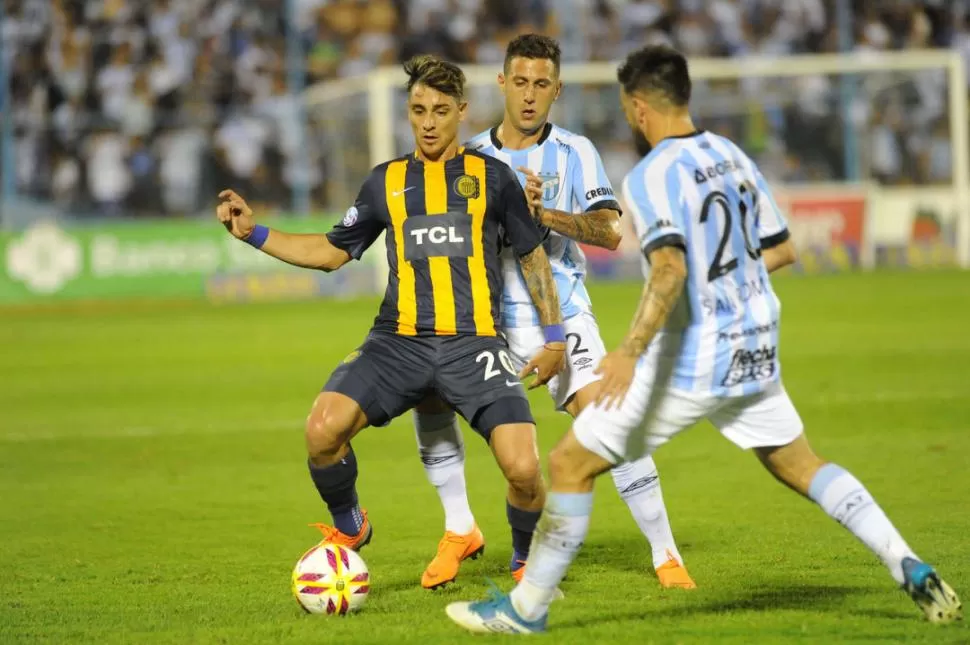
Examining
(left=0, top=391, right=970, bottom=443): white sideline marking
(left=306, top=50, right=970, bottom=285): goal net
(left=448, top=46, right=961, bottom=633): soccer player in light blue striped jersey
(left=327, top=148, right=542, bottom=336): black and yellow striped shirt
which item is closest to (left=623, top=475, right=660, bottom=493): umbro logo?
(left=327, top=148, right=542, bottom=336): black and yellow striped shirt

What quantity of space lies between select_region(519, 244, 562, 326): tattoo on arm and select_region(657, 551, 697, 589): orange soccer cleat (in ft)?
3.73

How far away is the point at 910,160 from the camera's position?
2689 centimetres

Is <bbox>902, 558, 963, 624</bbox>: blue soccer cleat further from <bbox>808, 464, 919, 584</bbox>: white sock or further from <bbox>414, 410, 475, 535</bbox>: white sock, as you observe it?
<bbox>414, 410, 475, 535</bbox>: white sock

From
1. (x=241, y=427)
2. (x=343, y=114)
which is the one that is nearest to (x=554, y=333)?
(x=241, y=427)

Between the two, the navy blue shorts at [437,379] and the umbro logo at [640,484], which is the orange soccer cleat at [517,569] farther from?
the navy blue shorts at [437,379]

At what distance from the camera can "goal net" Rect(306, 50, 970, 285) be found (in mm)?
24766

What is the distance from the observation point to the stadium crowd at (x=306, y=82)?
23391mm

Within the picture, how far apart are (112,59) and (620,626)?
69.2ft

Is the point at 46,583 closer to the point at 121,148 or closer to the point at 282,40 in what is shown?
the point at 121,148

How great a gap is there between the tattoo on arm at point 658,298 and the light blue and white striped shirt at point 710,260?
0.33 feet

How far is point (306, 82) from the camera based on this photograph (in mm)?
26094

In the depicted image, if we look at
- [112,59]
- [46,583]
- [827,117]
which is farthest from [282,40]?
[46,583]

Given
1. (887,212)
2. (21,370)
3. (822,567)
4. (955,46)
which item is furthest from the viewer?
(955,46)

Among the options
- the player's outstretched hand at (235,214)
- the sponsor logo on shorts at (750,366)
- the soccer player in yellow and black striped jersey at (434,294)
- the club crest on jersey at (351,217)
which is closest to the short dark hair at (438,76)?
the soccer player in yellow and black striped jersey at (434,294)
